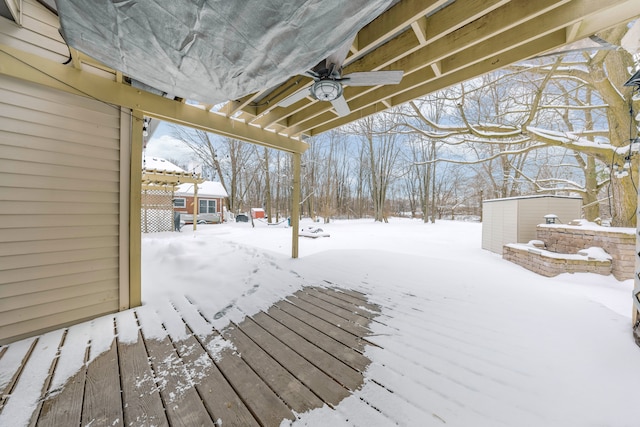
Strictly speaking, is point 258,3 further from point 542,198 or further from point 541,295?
point 542,198

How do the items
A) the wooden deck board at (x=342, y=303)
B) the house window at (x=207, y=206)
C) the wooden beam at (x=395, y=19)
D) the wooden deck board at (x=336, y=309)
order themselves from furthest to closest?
1. the house window at (x=207, y=206)
2. the wooden deck board at (x=342, y=303)
3. the wooden deck board at (x=336, y=309)
4. the wooden beam at (x=395, y=19)

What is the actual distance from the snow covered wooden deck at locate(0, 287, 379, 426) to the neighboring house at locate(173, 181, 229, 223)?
13.9 m

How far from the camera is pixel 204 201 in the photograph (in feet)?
52.0

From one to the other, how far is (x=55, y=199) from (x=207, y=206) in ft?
49.1


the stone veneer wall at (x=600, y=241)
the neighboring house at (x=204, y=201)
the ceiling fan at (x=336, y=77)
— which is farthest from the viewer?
the neighboring house at (x=204, y=201)

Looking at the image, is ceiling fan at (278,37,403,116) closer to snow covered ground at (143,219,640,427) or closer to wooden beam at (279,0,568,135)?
wooden beam at (279,0,568,135)

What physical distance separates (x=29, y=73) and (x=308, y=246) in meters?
5.05

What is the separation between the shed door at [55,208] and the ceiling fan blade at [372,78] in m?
2.37

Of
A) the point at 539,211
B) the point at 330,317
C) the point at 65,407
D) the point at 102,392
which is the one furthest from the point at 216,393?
the point at 539,211

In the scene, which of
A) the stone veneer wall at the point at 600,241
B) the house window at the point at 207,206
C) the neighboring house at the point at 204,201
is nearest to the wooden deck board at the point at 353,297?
the stone veneer wall at the point at 600,241

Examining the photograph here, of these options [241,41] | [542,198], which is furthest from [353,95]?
[542,198]

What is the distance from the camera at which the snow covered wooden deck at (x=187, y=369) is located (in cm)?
127

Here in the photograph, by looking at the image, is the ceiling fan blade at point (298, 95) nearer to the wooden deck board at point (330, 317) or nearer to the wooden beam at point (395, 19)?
the wooden beam at point (395, 19)

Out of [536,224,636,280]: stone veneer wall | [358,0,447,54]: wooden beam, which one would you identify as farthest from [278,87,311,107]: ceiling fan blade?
[536,224,636,280]: stone veneer wall
